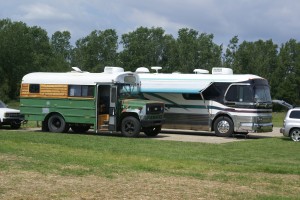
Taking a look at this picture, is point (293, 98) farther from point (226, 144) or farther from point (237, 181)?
point (237, 181)

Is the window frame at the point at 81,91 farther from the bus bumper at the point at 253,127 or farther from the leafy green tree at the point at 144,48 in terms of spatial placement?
the leafy green tree at the point at 144,48

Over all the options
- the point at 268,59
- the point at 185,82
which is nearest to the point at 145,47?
the point at 268,59

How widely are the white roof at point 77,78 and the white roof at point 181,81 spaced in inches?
32.8

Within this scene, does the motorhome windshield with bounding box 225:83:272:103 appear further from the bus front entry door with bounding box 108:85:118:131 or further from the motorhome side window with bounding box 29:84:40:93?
the motorhome side window with bounding box 29:84:40:93

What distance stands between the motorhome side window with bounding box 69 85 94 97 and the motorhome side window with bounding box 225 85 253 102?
600 cm

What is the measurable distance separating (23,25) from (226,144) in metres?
82.6

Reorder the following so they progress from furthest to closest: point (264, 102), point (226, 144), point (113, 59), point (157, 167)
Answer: point (113, 59), point (264, 102), point (226, 144), point (157, 167)

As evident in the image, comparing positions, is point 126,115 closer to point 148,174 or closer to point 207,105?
point 207,105

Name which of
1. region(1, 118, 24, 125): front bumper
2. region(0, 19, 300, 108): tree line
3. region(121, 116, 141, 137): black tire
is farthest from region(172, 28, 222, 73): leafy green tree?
region(121, 116, 141, 137): black tire

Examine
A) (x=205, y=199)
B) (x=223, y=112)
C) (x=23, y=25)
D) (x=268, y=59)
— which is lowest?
(x=205, y=199)

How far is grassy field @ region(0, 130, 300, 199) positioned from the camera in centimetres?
907

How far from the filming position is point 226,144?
66.3 ft

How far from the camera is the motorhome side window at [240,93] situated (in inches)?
932

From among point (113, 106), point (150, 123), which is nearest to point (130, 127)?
point (150, 123)
